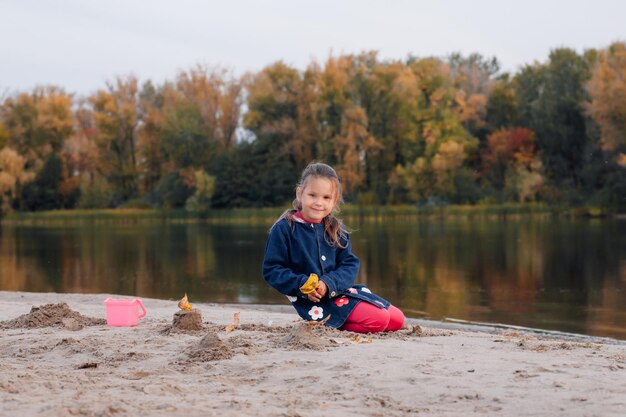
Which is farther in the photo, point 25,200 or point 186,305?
point 25,200

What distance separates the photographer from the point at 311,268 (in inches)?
259

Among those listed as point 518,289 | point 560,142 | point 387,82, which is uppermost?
point 387,82

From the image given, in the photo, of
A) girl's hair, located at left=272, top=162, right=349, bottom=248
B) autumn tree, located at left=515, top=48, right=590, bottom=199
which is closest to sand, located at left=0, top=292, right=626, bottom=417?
girl's hair, located at left=272, top=162, right=349, bottom=248

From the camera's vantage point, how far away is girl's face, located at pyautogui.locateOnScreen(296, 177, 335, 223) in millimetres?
6496

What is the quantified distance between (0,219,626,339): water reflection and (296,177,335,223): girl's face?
15.7 feet

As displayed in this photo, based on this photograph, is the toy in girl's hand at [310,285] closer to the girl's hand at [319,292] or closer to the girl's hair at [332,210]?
the girl's hand at [319,292]

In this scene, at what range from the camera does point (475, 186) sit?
175 feet

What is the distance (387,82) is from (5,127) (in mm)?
26688

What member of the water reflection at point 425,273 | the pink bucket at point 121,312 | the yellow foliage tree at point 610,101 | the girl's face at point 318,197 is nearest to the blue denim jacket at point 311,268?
the girl's face at point 318,197

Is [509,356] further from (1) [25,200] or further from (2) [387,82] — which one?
(1) [25,200]

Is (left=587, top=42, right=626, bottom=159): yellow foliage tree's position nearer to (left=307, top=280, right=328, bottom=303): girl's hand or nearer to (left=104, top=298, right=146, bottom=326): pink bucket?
(left=104, top=298, right=146, bottom=326): pink bucket

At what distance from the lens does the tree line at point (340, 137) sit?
168ft

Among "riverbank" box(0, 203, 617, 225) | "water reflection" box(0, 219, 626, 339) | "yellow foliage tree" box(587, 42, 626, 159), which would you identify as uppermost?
"yellow foliage tree" box(587, 42, 626, 159)

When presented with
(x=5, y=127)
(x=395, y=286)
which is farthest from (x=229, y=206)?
(x=395, y=286)
